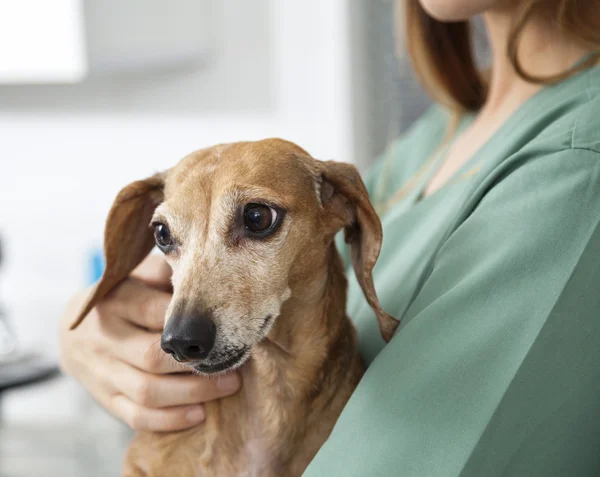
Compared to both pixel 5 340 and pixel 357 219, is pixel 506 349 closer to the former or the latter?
pixel 357 219

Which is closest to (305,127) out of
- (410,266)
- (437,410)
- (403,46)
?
(403,46)

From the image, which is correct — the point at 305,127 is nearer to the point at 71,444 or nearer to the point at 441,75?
the point at 441,75

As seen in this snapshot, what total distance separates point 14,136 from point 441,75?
1.45 metres

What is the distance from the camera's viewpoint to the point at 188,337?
2.28 feet

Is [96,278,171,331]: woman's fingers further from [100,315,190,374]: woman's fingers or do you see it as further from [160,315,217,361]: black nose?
[160,315,217,361]: black nose

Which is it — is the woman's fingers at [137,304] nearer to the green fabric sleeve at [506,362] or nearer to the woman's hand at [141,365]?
the woman's hand at [141,365]

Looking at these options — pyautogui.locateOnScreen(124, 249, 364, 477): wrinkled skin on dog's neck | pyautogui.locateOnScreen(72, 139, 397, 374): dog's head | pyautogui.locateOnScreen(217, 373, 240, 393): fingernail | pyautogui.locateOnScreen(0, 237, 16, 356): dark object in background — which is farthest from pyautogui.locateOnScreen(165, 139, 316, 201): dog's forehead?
pyautogui.locateOnScreen(0, 237, 16, 356): dark object in background

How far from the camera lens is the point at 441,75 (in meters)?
1.27

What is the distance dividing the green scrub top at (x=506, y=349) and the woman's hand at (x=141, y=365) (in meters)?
0.21

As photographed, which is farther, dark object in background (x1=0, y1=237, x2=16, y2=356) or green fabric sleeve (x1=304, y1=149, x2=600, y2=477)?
dark object in background (x1=0, y1=237, x2=16, y2=356)

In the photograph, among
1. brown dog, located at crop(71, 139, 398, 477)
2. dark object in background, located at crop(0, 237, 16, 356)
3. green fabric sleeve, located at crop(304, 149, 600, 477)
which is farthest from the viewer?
dark object in background, located at crop(0, 237, 16, 356)

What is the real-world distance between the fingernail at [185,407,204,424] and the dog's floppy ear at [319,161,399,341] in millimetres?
255

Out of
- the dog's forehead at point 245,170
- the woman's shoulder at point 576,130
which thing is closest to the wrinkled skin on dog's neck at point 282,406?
the dog's forehead at point 245,170

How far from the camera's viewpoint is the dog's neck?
0.87m
